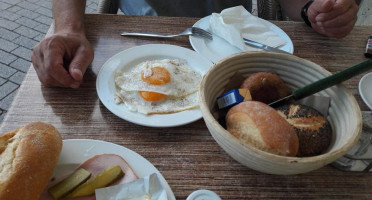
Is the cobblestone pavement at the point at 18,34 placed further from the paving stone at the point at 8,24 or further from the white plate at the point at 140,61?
the white plate at the point at 140,61

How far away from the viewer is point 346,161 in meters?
0.69

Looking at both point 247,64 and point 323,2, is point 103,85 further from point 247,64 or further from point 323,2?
point 323,2

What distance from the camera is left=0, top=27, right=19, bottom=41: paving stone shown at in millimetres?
2408

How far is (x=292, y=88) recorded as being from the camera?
0.74 m

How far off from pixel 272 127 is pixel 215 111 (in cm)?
15

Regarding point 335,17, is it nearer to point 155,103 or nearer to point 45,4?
point 155,103

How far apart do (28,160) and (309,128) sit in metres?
0.55

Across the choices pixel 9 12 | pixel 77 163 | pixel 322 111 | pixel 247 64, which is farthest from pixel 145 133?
pixel 9 12

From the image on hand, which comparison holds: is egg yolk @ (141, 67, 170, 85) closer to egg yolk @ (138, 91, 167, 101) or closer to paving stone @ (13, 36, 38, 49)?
egg yolk @ (138, 91, 167, 101)

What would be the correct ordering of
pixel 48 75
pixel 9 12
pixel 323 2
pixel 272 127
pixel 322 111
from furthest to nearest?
1. pixel 9 12
2. pixel 323 2
3. pixel 48 75
4. pixel 322 111
5. pixel 272 127

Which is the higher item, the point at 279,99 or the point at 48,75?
the point at 279,99

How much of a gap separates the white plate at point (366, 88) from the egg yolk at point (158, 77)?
565 mm

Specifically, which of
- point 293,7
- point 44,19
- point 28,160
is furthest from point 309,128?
point 44,19

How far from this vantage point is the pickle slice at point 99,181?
0.60 metres
